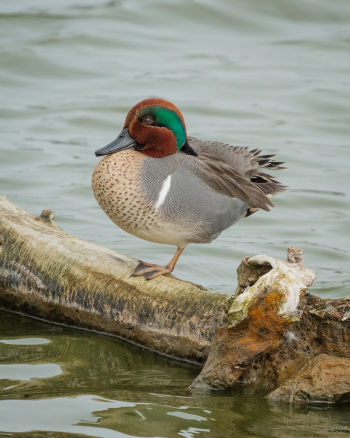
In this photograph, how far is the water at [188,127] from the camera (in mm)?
3998

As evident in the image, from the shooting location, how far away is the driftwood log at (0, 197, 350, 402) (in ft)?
12.9

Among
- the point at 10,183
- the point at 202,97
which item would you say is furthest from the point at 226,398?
the point at 202,97

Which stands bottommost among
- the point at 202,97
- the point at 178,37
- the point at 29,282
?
the point at 29,282

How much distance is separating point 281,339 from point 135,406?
0.78m

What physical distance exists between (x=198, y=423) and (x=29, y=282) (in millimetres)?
1639

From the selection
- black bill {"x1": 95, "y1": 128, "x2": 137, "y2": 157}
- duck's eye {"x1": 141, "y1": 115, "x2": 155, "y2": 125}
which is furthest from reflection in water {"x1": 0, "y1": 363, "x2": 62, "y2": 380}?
duck's eye {"x1": 141, "y1": 115, "x2": 155, "y2": 125}

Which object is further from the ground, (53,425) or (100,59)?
(100,59)

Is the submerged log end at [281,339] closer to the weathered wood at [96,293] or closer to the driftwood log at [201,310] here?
the driftwood log at [201,310]

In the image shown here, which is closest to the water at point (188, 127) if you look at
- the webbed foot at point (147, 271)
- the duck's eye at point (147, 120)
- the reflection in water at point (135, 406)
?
the reflection in water at point (135, 406)

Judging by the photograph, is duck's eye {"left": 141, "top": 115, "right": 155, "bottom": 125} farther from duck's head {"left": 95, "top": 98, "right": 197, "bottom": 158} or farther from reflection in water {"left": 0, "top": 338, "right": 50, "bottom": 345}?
reflection in water {"left": 0, "top": 338, "right": 50, "bottom": 345}

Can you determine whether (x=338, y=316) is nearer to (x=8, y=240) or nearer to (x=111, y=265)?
(x=111, y=265)

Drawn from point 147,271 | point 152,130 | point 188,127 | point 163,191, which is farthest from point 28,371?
point 188,127

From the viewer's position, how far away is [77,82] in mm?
12695

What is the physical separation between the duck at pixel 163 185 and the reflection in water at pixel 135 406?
23.9 inches
